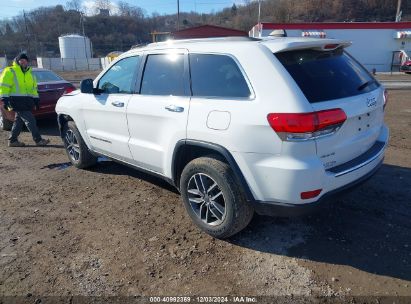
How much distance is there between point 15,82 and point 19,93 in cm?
22

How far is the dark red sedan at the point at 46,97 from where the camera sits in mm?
8289

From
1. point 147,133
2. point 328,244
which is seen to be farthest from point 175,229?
point 328,244

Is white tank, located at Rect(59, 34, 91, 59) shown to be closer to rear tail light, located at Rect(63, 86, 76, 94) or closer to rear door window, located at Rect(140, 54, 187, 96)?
Answer: rear tail light, located at Rect(63, 86, 76, 94)

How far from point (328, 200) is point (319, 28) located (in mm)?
35646

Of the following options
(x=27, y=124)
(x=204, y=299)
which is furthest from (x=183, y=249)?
(x=27, y=124)

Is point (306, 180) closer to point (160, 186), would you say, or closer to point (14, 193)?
point (160, 186)

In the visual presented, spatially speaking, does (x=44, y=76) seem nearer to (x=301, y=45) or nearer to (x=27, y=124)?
(x=27, y=124)

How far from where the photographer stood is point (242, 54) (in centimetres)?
308

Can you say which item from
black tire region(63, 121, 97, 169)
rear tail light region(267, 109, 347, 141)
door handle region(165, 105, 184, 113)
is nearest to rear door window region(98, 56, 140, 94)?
door handle region(165, 105, 184, 113)

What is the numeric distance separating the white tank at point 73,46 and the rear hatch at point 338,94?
71509 millimetres

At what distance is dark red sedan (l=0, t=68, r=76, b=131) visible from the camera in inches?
326

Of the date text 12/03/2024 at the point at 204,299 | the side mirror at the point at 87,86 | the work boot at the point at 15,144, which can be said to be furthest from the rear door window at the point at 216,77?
the work boot at the point at 15,144

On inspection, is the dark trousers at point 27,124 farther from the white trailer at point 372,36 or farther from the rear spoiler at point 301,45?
the white trailer at point 372,36

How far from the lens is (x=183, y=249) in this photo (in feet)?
11.1
